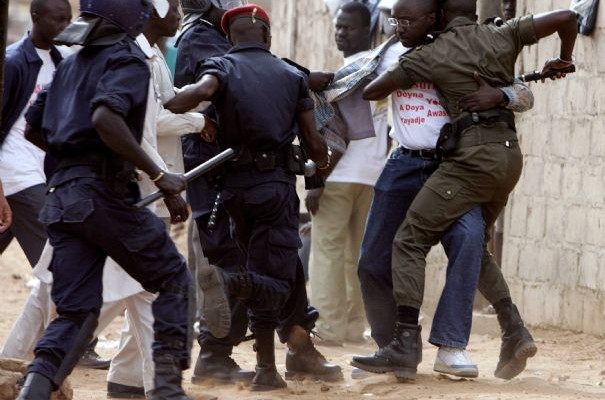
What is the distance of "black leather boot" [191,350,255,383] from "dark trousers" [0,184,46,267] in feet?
3.62

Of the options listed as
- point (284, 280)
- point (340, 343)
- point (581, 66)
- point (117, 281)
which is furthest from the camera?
point (340, 343)

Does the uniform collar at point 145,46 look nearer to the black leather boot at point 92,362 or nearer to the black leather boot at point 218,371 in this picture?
the black leather boot at point 218,371

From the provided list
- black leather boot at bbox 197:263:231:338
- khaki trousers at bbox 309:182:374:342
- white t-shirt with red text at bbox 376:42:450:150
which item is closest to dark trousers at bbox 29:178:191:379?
black leather boot at bbox 197:263:231:338

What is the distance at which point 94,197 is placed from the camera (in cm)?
576

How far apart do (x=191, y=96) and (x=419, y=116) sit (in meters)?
1.31

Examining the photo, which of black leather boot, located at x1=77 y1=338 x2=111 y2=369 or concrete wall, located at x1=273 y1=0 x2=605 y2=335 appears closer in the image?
black leather boot, located at x1=77 y1=338 x2=111 y2=369

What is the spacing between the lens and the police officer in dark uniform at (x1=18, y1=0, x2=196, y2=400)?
5.71m

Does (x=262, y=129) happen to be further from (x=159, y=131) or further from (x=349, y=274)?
(x=349, y=274)

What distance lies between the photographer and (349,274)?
398 inches

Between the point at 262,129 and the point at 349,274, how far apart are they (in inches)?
134

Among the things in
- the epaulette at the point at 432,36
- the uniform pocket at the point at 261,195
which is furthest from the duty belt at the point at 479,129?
the uniform pocket at the point at 261,195

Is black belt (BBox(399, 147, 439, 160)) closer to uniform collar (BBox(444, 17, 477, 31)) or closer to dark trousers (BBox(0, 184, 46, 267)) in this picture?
uniform collar (BBox(444, 17, 477, 31))

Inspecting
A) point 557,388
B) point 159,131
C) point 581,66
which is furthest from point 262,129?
point 581,66

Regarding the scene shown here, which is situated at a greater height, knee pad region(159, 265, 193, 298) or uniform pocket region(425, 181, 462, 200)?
uniform pocket region(425, 181, 462, 200)
